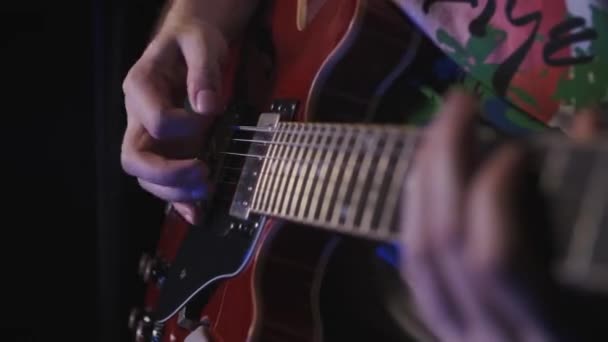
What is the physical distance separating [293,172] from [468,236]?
0.74ft

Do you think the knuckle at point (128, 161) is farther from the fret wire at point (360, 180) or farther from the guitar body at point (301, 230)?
the fret wire at point (360, 180)

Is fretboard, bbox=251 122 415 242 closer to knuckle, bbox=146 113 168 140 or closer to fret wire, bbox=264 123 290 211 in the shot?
fret wire, bbox=264 123 290 211

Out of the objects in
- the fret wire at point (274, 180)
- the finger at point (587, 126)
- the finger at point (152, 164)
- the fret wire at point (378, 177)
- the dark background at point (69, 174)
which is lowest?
the dark background at point (69, 174)

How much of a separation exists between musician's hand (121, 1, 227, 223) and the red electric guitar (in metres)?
0.04

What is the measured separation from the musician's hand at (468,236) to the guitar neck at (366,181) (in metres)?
0.02

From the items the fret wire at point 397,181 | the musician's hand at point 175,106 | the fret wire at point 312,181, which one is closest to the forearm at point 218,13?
the musician's hand at point 175,106

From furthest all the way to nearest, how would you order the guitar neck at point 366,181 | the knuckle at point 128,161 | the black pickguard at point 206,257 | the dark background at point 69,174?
1. the dark background at point 69,174
2. the knuckle at point 128,161
3. the black pickguard at point 206,257
4. the guitar neck at point 366,181

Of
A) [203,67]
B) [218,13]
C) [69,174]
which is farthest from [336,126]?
[69,174]

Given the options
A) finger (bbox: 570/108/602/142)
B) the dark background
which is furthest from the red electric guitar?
the dark background

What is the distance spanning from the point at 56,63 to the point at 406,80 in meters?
0.86

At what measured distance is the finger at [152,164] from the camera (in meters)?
0.68

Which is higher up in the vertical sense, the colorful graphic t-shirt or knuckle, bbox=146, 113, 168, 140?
the colorful graphic t-shirt

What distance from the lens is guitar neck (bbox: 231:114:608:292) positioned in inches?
12.0

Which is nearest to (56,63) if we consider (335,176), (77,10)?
(77,10)
